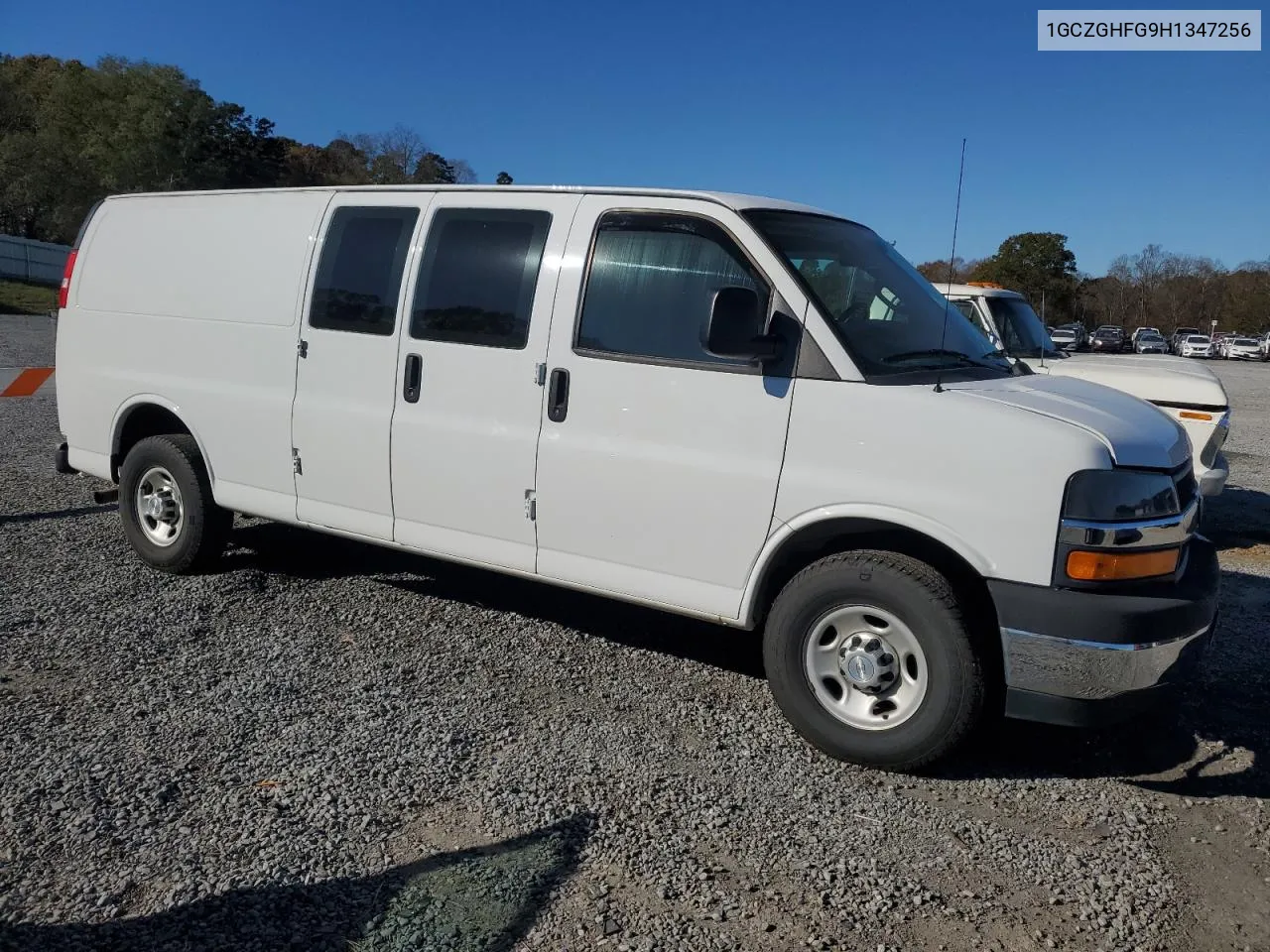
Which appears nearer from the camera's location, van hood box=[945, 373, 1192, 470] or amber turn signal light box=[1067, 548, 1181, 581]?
amber turn signal light box=[1067, 548, 1181, 581]

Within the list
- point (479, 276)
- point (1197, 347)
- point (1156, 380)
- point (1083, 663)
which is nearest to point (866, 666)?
point (1083, 663)

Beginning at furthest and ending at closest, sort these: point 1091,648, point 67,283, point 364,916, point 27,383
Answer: point 27,383 < point 67,283 < point 1091,648 < point 364,916

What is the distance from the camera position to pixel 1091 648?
3510mm

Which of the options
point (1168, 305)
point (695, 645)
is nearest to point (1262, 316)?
point (1168, 305)

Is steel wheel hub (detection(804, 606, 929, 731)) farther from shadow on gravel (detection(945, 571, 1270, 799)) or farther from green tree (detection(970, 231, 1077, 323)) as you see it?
green tree (detection(970, 231, 1077, 323))

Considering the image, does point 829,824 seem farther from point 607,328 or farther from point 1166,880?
point 607,328

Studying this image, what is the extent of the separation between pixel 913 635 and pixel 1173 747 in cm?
148

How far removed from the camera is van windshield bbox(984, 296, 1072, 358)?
8.51 metres

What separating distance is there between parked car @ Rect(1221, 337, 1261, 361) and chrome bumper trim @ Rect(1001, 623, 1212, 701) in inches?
2427

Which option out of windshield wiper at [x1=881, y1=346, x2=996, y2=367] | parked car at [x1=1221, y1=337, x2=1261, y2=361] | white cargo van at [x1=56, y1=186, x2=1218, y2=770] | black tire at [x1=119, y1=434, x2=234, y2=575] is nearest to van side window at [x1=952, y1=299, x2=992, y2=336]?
white cargo van at [x1=56, y1=186, x2=1218, y2=770]

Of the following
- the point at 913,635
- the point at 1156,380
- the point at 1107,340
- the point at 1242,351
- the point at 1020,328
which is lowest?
the point at 913,635

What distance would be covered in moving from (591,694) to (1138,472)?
8.09 ft

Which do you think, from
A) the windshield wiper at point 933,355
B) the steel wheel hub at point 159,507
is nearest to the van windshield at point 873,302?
the windshield wiper at point 933,355

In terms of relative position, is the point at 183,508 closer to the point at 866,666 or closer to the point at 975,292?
the point at 866,666
